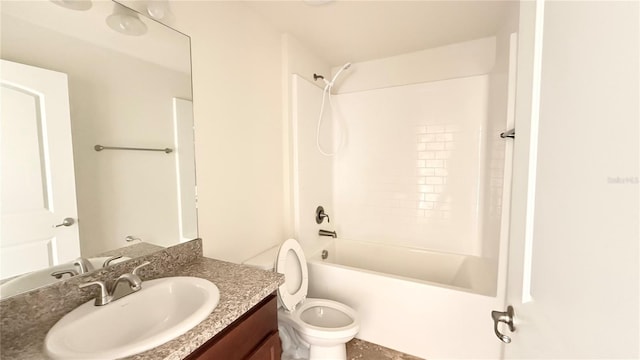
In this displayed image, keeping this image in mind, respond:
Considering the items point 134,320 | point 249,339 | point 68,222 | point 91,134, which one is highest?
point 91,134

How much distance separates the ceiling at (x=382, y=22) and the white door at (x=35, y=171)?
1.33 metres

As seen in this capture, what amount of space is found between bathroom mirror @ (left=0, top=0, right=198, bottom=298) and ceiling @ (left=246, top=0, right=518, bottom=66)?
0.87 m

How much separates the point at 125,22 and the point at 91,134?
1.73ft

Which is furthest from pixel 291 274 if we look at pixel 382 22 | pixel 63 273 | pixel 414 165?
pixel 382 22

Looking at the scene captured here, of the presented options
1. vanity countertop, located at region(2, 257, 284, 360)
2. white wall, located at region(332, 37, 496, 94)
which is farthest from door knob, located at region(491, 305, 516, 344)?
white wall, located at region(332, 37, 496, 94)

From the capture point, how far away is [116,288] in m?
0.97

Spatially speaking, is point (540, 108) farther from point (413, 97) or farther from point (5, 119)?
point (413, 97)

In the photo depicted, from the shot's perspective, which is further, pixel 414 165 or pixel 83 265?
pixel 414 165

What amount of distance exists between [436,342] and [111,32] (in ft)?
8.40

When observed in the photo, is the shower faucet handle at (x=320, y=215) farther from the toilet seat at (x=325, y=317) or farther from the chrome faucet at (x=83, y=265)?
the chrome faucet at (x=83, y=265)

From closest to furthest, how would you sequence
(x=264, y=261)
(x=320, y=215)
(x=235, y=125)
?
(x=235, y=125) < (x=264, y=261) < (x=320, y=215)

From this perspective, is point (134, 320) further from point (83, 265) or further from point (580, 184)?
point (580, 184)

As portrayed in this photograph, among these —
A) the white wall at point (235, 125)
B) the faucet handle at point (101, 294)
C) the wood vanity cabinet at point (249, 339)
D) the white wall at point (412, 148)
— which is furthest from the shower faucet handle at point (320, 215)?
the faucet handle at point (101, 294)

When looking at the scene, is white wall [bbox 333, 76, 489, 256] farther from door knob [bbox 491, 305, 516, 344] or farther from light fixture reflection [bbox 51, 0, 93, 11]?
light fixture reflection [bbox 51, 0, 93, 11]
